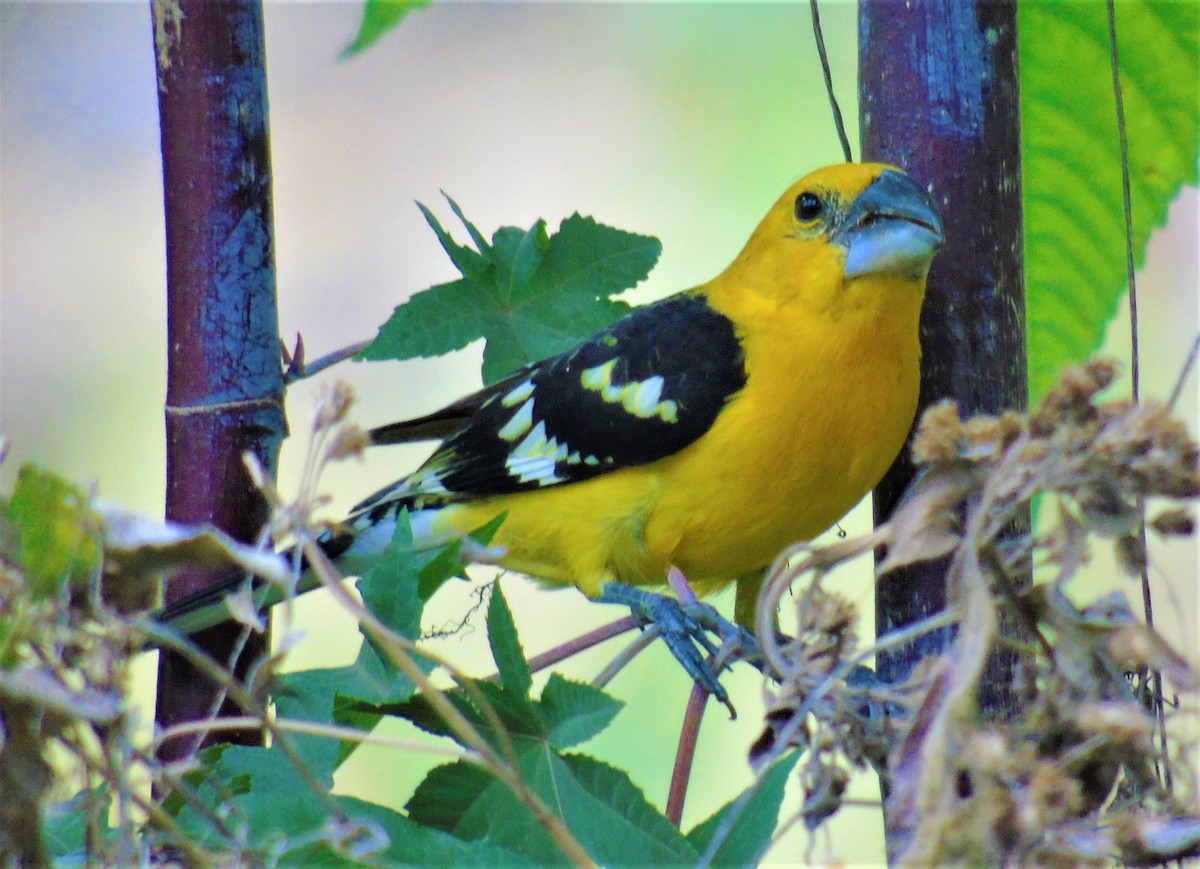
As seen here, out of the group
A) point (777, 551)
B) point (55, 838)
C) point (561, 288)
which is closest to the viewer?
point (55, 838)

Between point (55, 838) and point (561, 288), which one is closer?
point (55, 838)

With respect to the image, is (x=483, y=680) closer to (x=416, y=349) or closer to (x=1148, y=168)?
(x=416, y=349)

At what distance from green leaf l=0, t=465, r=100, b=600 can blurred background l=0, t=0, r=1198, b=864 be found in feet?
10.6

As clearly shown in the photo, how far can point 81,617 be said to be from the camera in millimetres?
919

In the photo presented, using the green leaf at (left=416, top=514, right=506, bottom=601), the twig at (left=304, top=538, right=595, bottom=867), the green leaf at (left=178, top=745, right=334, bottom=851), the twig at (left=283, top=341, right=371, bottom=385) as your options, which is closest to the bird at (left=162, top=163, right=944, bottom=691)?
the twig at (left=283, top=341, right=371, bottom=385)

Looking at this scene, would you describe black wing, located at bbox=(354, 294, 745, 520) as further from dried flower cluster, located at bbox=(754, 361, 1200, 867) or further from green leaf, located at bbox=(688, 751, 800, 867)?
dried flower cluster, located at bbox=(754, 361, 1200, 867)

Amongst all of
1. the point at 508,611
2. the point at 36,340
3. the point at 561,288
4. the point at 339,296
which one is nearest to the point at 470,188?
the point at 339,296

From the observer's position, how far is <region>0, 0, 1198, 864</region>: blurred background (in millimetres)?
4355

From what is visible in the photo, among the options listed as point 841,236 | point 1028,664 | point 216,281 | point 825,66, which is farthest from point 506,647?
point 841,236

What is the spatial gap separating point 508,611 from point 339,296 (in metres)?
3.81

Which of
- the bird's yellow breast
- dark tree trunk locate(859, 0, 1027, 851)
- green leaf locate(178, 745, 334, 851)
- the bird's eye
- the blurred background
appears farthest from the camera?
the blurred background

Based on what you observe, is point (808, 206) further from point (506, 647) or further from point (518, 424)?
point (506, 647)

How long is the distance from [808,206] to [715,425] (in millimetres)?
405

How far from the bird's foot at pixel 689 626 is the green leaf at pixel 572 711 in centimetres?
24
